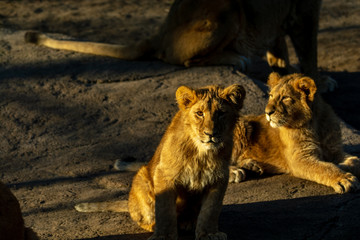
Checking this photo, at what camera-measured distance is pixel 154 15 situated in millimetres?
12094

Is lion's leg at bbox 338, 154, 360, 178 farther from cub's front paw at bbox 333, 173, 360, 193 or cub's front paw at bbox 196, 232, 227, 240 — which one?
cub's front paw at bbox 196, 232, 227, 240

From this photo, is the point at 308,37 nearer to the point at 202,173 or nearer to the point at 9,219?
the point at 202,173

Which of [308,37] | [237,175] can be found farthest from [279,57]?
[237,175]

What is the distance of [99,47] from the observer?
28.5 ft

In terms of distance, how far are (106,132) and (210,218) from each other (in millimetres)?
3317

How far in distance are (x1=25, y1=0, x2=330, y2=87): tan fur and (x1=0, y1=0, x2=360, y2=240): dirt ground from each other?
0.20 m

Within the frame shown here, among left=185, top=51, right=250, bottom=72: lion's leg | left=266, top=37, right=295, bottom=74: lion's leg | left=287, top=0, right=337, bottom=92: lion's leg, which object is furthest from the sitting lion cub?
left=266, top=37, right=295, bottom=74: lion's leg

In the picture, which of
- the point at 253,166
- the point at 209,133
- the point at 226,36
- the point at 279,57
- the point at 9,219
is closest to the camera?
the point at 9,219

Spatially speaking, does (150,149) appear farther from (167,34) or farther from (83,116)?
(167,34)

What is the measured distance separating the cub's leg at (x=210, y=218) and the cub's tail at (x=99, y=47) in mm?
5026

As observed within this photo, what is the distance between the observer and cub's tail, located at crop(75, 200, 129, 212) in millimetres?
4775

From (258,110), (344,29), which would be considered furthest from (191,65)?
(344,29)

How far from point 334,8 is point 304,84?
873 cm

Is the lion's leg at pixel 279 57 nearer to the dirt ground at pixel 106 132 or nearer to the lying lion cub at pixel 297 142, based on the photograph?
the dirt ground at pixel 106 132
